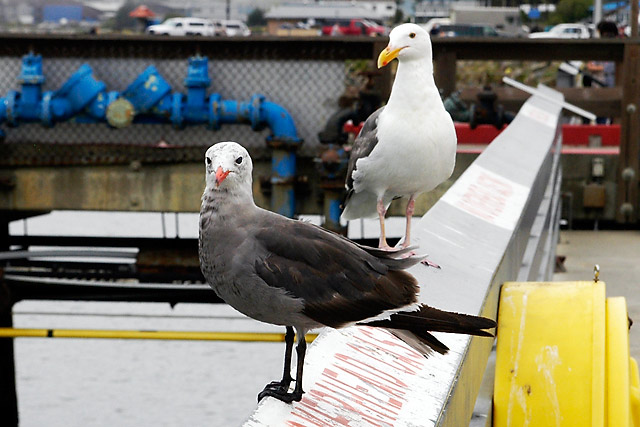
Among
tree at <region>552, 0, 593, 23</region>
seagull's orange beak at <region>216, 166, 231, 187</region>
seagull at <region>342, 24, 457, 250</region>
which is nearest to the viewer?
seagull's orange beak at <region>216, 166, 231, 187</region>

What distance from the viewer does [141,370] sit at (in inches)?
859

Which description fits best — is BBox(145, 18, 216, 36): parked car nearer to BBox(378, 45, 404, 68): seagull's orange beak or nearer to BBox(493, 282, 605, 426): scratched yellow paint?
BBox(378, 45, 404, 68): seagull's orange beak

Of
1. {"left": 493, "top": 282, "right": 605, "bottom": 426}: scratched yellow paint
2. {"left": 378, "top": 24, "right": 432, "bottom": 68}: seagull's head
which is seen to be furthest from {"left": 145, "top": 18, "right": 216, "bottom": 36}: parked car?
{"left": 493, "top": 282, "right": 605, "bottom": 426}: scratched yellow paint

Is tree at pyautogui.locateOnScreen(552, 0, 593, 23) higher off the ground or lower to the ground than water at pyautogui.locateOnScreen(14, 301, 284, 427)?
higher

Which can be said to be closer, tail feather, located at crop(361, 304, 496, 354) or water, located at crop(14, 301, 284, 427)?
tail feather, located at crop(361, 304, 496, 354)

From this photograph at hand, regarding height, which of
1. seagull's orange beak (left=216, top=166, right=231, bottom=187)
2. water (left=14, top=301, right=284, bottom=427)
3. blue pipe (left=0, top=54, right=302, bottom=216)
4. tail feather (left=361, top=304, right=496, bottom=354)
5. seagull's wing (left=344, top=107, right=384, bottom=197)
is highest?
seagull's orange beak (left=216, top=166, right=231, bottom=187)

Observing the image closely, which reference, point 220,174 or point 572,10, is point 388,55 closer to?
point 220,174

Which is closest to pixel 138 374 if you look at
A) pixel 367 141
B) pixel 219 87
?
pixel 219 87

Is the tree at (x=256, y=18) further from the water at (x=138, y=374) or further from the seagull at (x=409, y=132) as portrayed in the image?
the seagull at (x=409, y=132)

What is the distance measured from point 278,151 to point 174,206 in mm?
1195

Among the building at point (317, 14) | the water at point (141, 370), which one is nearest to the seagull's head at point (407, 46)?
the water at point (141, 370)

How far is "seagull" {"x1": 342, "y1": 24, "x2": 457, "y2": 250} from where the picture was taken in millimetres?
4078

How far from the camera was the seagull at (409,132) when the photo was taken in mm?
4078

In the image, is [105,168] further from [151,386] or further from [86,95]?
[151,386]
